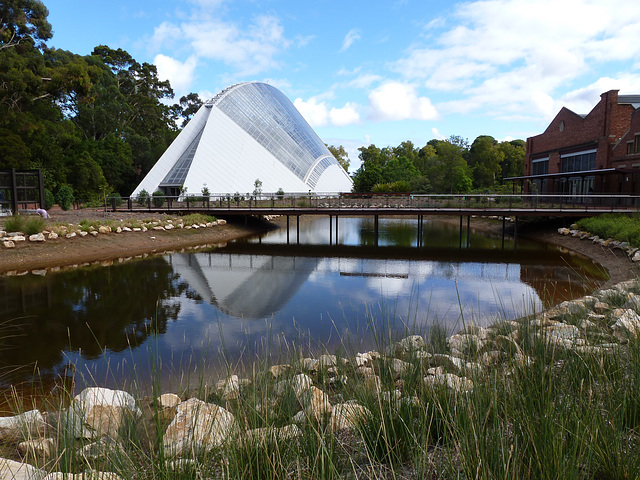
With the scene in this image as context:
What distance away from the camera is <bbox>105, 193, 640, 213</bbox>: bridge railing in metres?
23.7

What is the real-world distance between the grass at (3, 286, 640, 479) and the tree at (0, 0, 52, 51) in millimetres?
41165

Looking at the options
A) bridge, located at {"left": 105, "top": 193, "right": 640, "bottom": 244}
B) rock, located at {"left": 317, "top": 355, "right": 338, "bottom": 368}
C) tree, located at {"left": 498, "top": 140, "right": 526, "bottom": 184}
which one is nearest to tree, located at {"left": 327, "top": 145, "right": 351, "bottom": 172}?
tree, located at {"left": 498, "top": 140, "right": 526, "bottom": 184}

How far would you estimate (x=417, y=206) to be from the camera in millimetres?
25938

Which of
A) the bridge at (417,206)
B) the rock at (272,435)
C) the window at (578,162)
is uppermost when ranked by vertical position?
the window at (578,162)

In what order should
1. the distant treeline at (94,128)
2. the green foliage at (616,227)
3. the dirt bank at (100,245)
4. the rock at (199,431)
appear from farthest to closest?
1. the distant treeline at (94,128)
2. the green foliage at (616,227)
3. the dirt bank at (100,245)
4. the rock at (199,431)

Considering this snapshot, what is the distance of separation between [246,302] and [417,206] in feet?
53.4

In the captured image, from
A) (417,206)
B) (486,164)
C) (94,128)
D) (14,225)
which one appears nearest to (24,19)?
(94,128)

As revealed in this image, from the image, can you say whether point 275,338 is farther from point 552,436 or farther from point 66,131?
point 66,131

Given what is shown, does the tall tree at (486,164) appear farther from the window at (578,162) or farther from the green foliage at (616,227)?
the green foliage at (616,227)

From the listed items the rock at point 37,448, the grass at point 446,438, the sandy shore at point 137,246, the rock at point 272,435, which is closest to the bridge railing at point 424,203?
the sandy shore at point 137,246

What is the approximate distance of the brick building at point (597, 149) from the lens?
29500 mm

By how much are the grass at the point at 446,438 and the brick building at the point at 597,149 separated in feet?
101

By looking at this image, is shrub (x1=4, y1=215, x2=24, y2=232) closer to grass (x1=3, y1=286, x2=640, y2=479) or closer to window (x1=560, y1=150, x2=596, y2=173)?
grass (x1=3, y1=286, x2=640, y2=479)

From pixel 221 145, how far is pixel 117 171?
10421mm
